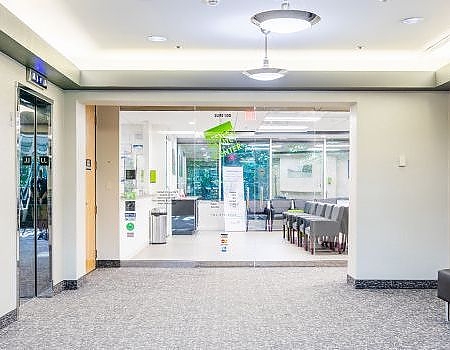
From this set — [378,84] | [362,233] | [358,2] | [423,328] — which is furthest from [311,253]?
[358,2]

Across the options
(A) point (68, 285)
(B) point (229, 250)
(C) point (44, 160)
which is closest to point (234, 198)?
(B) point (229, 250)

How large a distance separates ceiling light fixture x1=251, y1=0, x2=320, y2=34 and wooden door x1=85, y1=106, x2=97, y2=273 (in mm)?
5260

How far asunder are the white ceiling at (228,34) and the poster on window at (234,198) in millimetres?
2960

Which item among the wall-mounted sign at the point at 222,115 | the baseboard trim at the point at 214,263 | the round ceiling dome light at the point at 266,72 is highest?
the round ceiling dome light at the point at 266,72

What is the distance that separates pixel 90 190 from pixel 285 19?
589cm

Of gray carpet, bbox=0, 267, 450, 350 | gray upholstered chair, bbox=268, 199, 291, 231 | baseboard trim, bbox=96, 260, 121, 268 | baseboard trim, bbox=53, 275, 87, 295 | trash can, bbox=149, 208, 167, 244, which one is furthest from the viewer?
gray upholstered chair, bbox=268, 199, 291, 231

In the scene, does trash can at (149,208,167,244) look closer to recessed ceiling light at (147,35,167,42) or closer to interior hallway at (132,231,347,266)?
interior hallway at (132,231,347,266)

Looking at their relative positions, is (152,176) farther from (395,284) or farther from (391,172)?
(395,284)

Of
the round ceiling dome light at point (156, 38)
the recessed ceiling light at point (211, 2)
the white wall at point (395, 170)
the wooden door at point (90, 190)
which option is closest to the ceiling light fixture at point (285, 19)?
the recessed ceiling light at point (211, 2)

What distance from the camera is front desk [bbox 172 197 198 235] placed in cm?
1098

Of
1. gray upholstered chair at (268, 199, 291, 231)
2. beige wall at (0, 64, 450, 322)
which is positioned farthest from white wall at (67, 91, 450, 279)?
gray upholstered chair at (268, 199, 291, 231)

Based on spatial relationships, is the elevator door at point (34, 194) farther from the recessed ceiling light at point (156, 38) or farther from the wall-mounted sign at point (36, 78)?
the recessed ceiling light at point (156, 38)

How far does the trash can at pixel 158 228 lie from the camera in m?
11.8

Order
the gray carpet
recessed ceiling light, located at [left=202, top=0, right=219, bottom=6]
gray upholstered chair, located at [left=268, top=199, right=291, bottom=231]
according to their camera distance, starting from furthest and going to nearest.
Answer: gray upholstered chair, located at [left=268, top=199, right=291, bottom=231]
recessed ceiling light, located at [left=202, top=0, right=219, bottom=6]
the gray carpet
